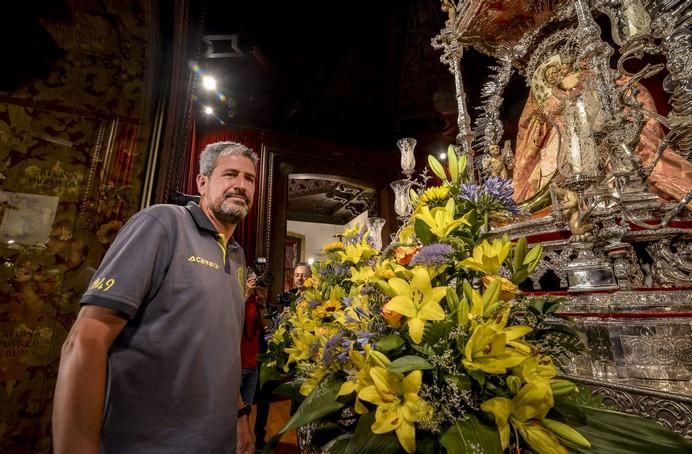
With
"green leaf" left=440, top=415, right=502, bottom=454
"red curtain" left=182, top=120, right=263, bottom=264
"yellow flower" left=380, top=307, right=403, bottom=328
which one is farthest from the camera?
"red curtain" left=182, top=120, right=263, bottom=264

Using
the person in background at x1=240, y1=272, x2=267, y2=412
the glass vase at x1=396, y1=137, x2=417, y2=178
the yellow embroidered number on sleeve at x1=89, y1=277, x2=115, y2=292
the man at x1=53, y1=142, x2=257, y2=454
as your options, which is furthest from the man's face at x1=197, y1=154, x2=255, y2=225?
the glass vase at x1=396, y1=137, x2=417, y2=178

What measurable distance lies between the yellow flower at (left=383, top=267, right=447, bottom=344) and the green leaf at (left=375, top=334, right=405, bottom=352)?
0.03 meters

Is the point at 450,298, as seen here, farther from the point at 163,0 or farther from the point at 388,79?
the point at 388,79

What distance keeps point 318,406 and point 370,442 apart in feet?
0.38

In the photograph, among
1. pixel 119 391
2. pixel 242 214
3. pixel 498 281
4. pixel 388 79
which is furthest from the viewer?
pixel 388 79

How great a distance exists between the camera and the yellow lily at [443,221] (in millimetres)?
552

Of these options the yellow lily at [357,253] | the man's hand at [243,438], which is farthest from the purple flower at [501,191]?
the man's hand at [243,438]

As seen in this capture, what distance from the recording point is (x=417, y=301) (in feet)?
Result: 1.56

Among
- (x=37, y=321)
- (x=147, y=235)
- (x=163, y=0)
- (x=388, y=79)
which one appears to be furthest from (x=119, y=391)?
(x=388, y=79)

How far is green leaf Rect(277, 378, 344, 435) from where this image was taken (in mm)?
445

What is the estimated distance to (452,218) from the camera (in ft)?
1.86

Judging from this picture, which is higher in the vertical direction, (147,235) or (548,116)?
(548,116)

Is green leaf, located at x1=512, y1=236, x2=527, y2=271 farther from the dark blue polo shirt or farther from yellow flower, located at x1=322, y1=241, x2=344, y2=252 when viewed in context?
the dark blue polo shirt

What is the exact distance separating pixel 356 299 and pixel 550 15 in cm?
329
